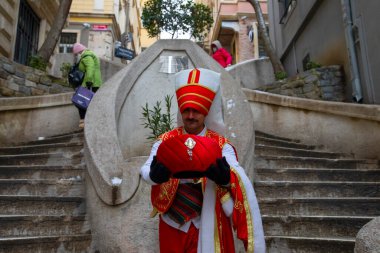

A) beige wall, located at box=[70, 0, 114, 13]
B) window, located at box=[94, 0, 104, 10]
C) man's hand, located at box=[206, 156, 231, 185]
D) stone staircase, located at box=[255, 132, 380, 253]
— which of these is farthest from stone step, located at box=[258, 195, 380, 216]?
window, located at box=[94, 0, 104, 10]

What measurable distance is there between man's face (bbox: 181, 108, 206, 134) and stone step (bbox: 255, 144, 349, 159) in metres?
3.64

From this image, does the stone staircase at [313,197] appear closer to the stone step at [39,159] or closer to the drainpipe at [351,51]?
the drainpipe at [351,51]

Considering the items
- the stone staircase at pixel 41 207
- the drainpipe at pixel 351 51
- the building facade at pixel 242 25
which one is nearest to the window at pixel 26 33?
the stone staircase at pixel 41 207

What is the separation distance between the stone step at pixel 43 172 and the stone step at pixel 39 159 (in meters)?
0.45

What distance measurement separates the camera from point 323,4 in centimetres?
973

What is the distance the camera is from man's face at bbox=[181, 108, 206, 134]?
2.10 meters

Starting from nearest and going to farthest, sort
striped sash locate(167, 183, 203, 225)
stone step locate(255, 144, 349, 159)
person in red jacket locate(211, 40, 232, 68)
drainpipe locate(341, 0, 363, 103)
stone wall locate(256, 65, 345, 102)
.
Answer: striped sash locate(167, 183, 203, 225) → stone step locate(255, 144, 349, 159) → drainpipe locate(341, 0, 363, 103) → stone wall locate(256, 65, 345, 102) → person in red jacket locate(211, 40, 232, 68)

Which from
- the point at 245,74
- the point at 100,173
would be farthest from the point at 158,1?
the point at 100,173

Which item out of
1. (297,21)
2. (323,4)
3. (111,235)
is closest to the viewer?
(111,235)

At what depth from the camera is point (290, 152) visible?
577cm

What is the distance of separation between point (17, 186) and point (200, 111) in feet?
10.8

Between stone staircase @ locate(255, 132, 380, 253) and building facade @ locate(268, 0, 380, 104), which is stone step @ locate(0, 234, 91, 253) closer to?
stone staircase @ locate(255, 132, 380, 253)

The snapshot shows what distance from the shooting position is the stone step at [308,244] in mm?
3412

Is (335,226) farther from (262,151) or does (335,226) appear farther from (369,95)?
(369,95)
